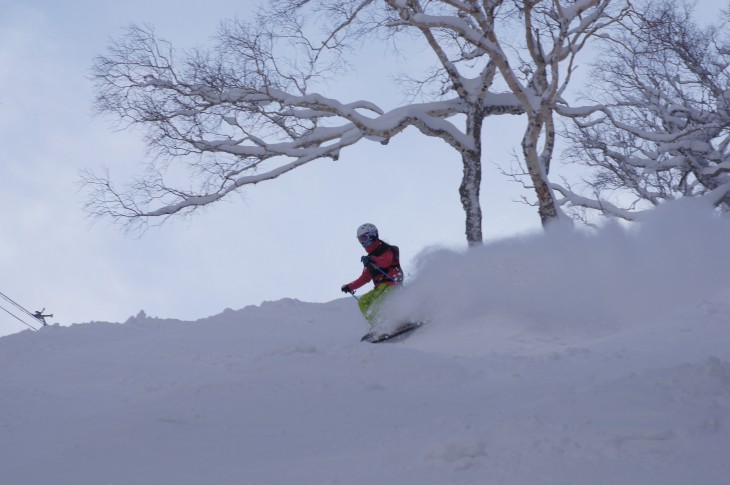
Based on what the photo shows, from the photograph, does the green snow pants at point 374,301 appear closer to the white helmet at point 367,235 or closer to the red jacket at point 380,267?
the red jacket at point 380,267

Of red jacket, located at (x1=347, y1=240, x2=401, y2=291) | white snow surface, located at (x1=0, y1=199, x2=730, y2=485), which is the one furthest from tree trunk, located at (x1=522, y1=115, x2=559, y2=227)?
red jacket, located at (x1=347, y1=240, x2=401, y2=291)

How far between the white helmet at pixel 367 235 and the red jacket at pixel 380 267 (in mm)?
56

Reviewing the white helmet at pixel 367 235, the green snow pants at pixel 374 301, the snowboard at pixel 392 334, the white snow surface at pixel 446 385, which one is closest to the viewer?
the white snow surface at pixel 446 385

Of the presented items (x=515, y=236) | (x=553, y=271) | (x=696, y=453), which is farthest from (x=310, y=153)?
(x=696, y=453)

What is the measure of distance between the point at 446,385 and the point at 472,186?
27.2 ft

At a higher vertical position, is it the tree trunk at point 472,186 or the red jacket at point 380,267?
the tree trunk at point 472,186

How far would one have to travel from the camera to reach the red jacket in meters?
9.97

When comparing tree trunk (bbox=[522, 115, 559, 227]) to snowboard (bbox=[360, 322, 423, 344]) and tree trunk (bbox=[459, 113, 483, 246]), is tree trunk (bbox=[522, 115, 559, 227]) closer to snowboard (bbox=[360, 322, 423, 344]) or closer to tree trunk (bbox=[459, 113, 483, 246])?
tree trunk (bbox=[459, 113, 483, 246])

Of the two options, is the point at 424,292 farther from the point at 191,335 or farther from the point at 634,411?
the point at 634,411

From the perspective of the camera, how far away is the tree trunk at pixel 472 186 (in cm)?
1341

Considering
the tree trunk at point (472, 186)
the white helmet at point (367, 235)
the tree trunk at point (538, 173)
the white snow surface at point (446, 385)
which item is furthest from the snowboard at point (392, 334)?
the tree trunk at point (472, 186)

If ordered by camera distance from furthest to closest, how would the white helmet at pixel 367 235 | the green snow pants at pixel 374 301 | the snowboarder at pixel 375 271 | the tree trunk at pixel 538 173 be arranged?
1. the tree trunk at pixel 538 173
2. the white helmet at pixel 367 235
3. the snowboarder at pixel 375 271
4. the green snow pants at pixel 374 301

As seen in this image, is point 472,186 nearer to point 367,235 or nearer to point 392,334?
point 367,235

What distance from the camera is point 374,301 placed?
9844mm
